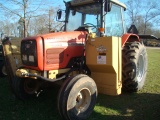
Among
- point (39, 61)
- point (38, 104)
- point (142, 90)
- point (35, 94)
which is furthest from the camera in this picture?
point (142, 90)

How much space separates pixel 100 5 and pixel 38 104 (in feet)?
9.47

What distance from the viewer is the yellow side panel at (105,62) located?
4777mm

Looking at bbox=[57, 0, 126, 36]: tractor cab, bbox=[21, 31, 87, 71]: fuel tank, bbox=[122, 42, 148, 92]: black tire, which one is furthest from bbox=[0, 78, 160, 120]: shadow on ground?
bbox=[57, 0, 126, 36]: tractor cab

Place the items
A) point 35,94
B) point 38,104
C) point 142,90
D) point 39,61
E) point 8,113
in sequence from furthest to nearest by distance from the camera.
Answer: point 142,90 → point 35,94 → point 38,104 → point 8,113 → point 39,61

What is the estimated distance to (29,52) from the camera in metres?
4.70

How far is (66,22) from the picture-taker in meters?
6.46

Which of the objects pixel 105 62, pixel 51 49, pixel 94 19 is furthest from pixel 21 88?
pixel 94 19

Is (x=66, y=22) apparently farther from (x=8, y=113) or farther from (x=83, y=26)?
(x=8, y=113)

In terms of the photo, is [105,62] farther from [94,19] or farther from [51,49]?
[94,19]

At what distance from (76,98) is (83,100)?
284mm

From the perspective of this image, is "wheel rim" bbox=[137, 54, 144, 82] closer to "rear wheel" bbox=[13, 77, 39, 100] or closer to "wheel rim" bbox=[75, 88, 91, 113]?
"wheel rim" bbox=[75, 88, 91, 113]

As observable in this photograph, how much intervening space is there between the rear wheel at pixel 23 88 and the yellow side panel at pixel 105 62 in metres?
1.81

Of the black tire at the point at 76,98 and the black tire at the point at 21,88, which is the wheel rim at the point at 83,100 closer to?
the black tire at the point at 76,98

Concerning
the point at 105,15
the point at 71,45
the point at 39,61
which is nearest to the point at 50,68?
the point at 39,61
